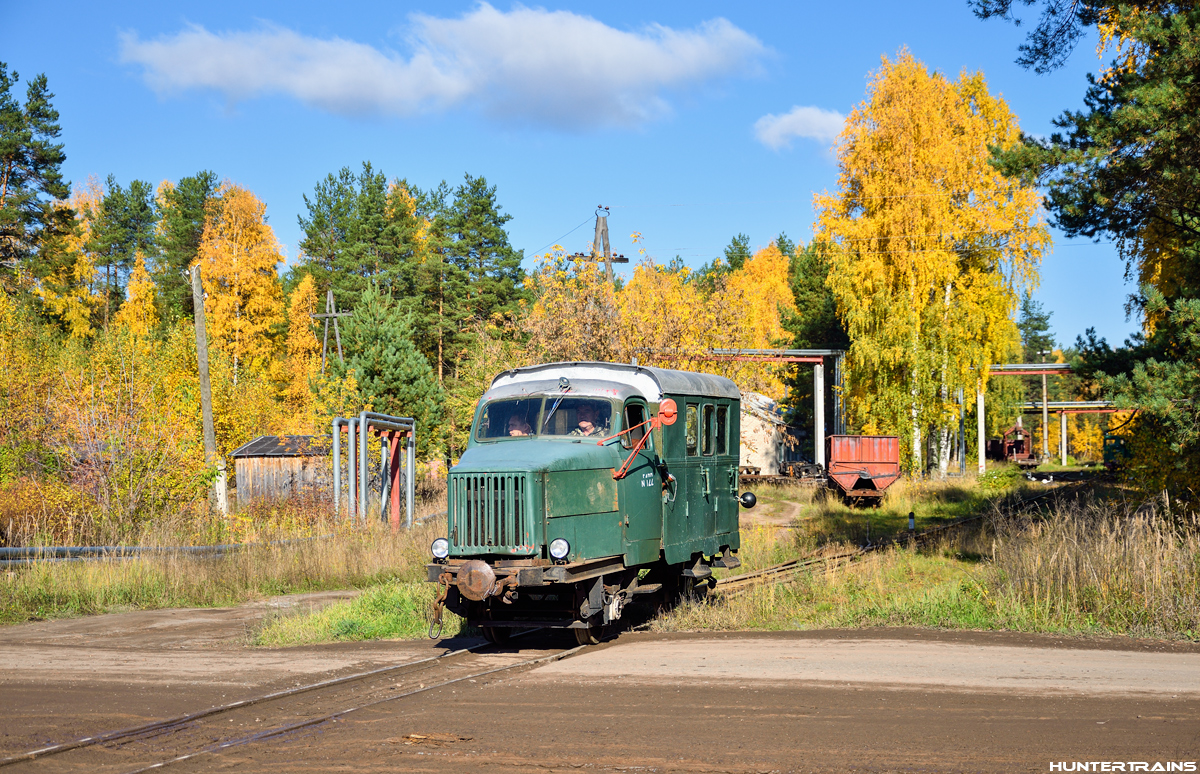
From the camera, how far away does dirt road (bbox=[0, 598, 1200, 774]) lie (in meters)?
6.89

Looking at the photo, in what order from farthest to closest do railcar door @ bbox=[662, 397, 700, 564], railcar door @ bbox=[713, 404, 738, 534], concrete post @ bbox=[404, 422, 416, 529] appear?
concrete post @ bbox=[404, 422, 416, 529] < railcar door @ bbox=[713, 404, 738, 534] < railcar door @ bbox=[662, 397, 700, 564]

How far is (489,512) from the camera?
35.2ft

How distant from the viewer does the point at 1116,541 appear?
13336 mm

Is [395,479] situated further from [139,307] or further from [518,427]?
[139,307]

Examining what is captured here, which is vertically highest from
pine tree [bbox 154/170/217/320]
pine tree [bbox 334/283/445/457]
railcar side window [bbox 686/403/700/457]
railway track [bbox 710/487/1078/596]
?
pine tree [bbox 154/170/217/320]

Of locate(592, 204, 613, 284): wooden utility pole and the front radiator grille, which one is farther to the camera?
locate(592, 204, 613, 284): wooden utility pole

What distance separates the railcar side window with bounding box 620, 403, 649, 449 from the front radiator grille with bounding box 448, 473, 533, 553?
1.71m

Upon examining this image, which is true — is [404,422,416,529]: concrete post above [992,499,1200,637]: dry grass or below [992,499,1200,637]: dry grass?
above

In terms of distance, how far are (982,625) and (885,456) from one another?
68.2 feet

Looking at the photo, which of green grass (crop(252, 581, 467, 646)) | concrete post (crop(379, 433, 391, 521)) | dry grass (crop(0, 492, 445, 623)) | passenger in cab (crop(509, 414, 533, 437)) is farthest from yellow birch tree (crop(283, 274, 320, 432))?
passenger in cab (crop(509, 414, 533, 437))

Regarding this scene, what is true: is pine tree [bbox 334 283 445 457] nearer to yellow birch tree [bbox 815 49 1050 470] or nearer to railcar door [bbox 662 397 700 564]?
yellow birch tree [bbox 815 49 1050 470]

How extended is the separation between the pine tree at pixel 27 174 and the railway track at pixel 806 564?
39.9 m

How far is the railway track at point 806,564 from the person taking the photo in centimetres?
1603

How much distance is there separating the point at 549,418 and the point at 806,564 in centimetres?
826
